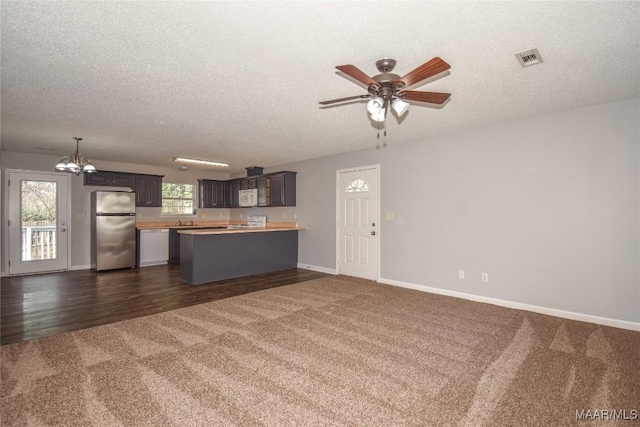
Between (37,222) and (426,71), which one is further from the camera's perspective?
(37,222)

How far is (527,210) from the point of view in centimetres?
392

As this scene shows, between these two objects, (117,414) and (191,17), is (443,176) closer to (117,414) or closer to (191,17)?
(191,17)

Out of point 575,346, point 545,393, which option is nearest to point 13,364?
point 545,393

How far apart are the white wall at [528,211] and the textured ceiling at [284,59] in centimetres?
36

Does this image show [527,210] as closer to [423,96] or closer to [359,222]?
[423,96]

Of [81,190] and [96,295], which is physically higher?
[81,190]

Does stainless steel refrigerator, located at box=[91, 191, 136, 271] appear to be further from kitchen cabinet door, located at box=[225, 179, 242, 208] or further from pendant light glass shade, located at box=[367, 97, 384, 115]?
pendant light glass shade, located at box=[367, 97, 384, 115]

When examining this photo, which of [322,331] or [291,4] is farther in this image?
[322,331]

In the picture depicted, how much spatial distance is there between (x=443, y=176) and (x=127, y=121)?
461 cm

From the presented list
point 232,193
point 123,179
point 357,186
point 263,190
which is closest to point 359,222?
point 357,186

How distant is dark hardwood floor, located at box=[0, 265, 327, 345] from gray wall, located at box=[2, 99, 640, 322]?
93.1 inches

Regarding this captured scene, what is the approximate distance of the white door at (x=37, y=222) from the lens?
19.6ft

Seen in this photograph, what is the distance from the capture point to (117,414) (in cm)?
188

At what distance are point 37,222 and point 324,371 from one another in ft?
23.1
